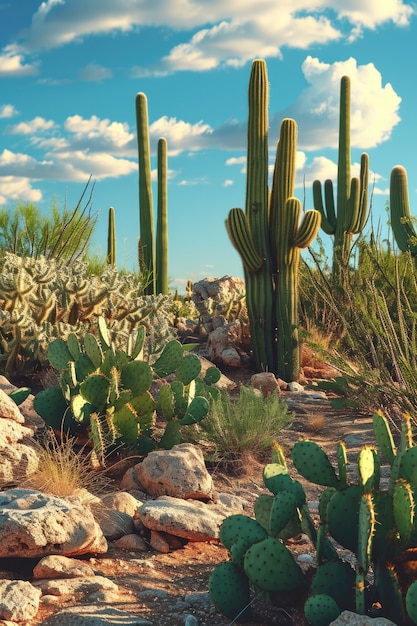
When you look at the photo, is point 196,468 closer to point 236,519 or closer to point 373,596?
point 236,519

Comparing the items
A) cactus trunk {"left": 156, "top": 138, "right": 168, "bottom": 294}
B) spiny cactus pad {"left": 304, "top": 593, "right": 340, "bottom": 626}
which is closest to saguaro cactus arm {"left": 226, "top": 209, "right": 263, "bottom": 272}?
cactus trunk {"left": 156, "top": 138, "right": 168, "bottom": 294}

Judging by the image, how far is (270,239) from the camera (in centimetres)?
1145

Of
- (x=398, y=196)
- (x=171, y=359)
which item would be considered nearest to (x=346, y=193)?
(x=398, y=196)

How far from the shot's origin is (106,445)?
20.4 feet

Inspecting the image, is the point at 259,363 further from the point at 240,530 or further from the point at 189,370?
the point at 240,530

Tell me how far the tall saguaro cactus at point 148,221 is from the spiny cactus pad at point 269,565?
11668mm

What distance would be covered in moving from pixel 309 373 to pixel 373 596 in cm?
857

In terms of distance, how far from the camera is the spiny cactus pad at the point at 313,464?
150 inches

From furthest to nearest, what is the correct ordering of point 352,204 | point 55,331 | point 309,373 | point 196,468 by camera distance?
point 352,204 < point 309,373 < point 55,331 < point 196,468

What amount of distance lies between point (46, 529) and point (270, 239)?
7.77 metres

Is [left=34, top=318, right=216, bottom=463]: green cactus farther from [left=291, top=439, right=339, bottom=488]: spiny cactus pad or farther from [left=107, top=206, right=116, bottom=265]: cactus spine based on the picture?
[left=107, top=206, right=116, bottom=265]: cactus spine

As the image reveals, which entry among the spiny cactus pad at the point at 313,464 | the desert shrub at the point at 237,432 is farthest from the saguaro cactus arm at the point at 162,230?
the spiny cactus pad at the point at 313,464

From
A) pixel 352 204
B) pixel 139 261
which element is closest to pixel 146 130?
pixel 139 261

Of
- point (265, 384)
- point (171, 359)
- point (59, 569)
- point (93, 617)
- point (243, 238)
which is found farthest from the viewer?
point (243, 238)
